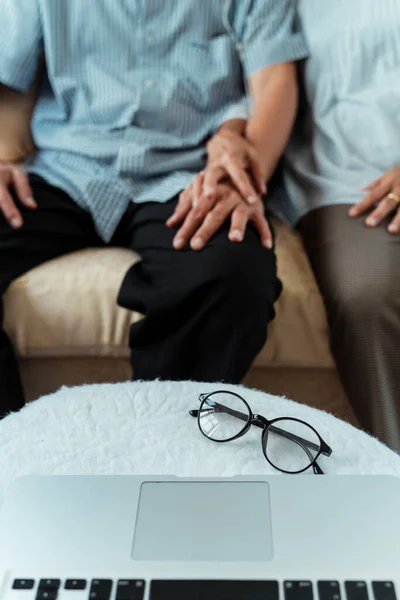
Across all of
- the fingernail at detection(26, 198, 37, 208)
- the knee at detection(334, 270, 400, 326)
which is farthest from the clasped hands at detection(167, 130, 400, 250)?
the fingernail at detection(26, 198, 37, 208)

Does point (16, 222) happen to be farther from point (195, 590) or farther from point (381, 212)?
point (195, 590)

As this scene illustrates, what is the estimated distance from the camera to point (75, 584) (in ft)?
1.63

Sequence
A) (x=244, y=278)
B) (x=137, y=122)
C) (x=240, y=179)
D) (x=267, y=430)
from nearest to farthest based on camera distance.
Result: (x=267, y=430) → (x=244, y=278) → (x=240, y=179) → (x=137, y=122)

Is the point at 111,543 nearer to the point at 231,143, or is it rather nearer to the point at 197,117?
the point at 231,143

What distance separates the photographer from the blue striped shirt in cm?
120

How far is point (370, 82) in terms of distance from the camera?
3.99ft

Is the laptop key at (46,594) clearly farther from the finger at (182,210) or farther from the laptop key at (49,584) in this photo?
the finger at (182,210)

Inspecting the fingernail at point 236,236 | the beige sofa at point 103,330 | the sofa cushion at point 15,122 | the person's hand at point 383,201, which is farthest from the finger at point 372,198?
the sofa cushion at point 15,122

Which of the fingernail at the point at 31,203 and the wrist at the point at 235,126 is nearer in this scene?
the fingernail at the point at 31,203

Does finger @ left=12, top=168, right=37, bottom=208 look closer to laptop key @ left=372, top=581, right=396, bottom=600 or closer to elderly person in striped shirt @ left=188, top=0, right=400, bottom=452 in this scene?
elderly person in striped shirt @ left=188, top=0, right=400, bottom=452

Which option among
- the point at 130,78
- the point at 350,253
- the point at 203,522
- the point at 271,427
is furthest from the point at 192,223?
the point at 203,522

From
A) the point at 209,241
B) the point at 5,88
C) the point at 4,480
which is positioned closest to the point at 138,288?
the point at 209,241

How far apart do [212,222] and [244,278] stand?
0.13 meters

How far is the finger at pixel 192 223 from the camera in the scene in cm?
105
